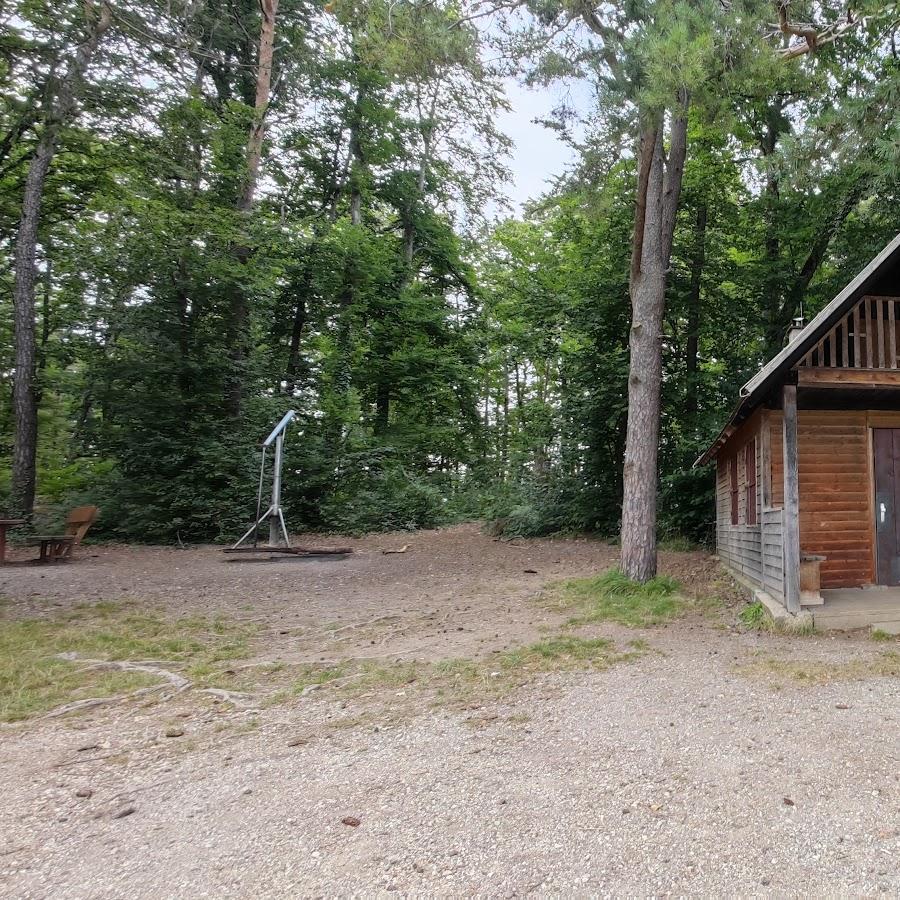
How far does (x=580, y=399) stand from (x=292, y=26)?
13.9 meters

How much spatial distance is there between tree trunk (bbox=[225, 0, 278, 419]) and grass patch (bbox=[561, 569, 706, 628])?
32.0 ft

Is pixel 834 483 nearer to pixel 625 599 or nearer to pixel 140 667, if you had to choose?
pixel 625 599

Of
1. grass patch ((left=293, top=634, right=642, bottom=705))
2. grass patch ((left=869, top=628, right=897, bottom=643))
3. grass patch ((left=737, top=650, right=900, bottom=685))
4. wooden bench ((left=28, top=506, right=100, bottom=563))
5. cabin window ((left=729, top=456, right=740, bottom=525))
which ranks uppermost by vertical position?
cabin window ((left=729, top=456, right=740, bottom=525))

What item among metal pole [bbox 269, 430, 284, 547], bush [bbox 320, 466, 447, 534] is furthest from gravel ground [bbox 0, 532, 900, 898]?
bush [bbox 320, 466, 447, 534]

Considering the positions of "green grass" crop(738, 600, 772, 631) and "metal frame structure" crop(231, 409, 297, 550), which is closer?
"green grass" crop(738, 600, 772, 631)

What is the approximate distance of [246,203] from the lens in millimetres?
15164

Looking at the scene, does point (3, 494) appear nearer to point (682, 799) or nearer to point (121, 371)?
point (121, 371)

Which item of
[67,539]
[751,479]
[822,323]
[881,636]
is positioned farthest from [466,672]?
[67,539]

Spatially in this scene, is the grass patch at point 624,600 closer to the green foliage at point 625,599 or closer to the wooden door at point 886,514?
the green foliage at point 625,599

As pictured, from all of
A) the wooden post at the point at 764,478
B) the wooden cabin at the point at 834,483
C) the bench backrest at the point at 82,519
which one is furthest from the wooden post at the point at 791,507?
the bench backrest at the point at 82,519

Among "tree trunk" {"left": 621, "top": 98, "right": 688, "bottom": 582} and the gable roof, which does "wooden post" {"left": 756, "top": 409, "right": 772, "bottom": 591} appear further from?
the gable roof

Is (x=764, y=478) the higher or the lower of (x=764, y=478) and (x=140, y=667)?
the higher

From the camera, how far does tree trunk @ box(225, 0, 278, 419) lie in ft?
46.9

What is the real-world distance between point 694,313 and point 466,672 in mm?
12857
